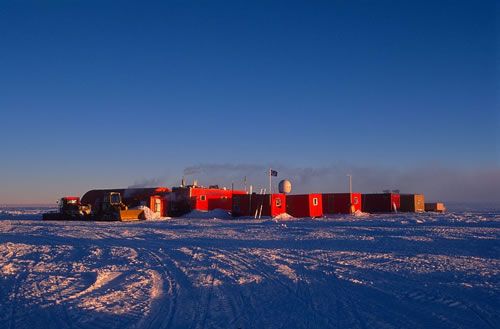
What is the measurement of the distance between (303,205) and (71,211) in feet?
66.8

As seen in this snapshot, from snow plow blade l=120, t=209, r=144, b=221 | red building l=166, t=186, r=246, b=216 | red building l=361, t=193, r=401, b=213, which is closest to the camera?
snow plow blade l=120, t=209, r=144, b=221

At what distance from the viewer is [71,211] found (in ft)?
133

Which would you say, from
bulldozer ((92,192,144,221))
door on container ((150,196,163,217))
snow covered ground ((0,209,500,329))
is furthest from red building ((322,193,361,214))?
snow covered ground ((0,209,500,329))

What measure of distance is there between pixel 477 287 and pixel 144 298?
6424 mm

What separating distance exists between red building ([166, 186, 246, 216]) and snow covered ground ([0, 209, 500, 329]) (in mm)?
28055

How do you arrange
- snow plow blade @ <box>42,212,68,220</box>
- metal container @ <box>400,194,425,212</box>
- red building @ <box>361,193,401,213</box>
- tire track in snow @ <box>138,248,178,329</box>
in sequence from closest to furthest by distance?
tire track in snow @ <box>138,248,178,329</box> < snow plow blade @ <box>42,212,68,220</box> < red building @ <box>361,193,401,213</box> < metal container @ <box>400,194,425,212</box>

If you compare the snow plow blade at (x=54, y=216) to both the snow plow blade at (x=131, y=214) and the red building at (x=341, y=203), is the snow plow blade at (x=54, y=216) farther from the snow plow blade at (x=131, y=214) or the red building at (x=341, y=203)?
the red building at (x=341, y=203)

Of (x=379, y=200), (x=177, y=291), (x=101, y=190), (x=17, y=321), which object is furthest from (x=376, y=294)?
(x=101, y=190)

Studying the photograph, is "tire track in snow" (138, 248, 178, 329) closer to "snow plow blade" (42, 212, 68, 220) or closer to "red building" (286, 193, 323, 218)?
"red building" (286, 193, 323, 218)

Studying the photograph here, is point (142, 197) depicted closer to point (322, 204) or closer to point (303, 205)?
point (303, 205)

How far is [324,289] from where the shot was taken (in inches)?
360

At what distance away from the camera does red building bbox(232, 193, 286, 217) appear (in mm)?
40812

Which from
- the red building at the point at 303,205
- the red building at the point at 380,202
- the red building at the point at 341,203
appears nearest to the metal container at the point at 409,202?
the red building at the point at 380,202

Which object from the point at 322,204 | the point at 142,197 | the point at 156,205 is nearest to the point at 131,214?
the point at 156,205
